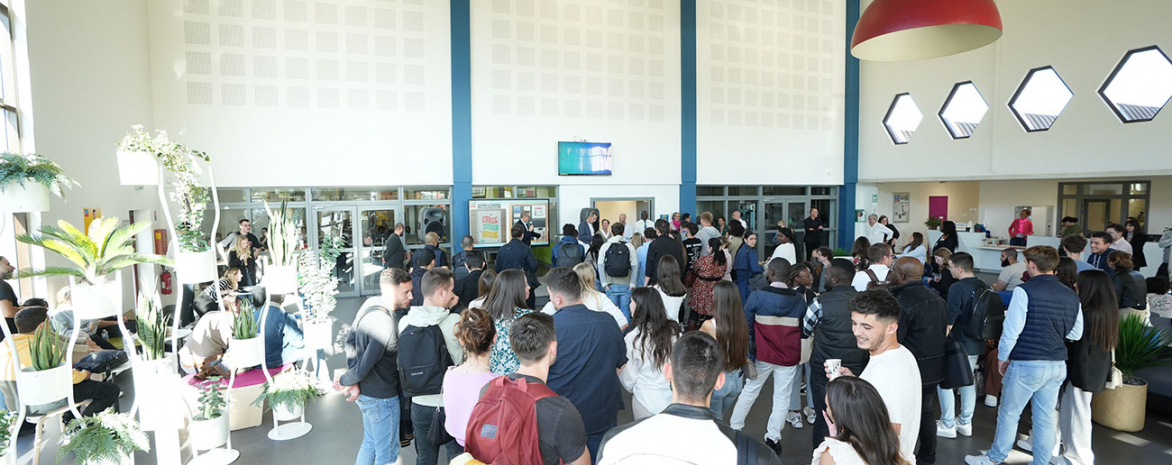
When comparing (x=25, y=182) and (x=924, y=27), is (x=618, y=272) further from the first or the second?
(x=25, y=182)

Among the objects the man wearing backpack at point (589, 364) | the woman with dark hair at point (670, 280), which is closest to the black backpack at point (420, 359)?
the man wearing backpack at point (589, 364)

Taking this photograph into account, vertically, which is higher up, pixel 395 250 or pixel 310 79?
pixel 310 79

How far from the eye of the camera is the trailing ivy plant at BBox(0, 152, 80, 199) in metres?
2.81

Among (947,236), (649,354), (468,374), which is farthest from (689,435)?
(947,236)

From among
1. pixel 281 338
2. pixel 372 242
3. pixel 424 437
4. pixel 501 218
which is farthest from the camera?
pixel 501 218

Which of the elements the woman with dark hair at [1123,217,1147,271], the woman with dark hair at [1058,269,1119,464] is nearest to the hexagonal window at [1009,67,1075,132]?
the woman with dark hair at [1123,217,1147,271]

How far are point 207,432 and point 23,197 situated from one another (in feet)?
6.38

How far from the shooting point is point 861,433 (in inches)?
73.4

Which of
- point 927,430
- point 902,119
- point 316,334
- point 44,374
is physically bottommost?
point 927,430

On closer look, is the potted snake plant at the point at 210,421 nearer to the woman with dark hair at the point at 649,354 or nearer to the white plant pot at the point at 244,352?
the white plant pot at the point at 244,352

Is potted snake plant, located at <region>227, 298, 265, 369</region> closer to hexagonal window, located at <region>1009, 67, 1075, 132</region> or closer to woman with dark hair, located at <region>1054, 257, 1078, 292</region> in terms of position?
woman with dark hair, located at <region>1054, 257, 1078, 292</region>

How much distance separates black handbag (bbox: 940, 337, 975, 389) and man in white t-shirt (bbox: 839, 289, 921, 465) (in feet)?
5.38

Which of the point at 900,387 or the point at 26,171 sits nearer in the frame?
the point at 900,387

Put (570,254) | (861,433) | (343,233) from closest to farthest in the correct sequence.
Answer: (861,433) < (570,254) < (343,233)
